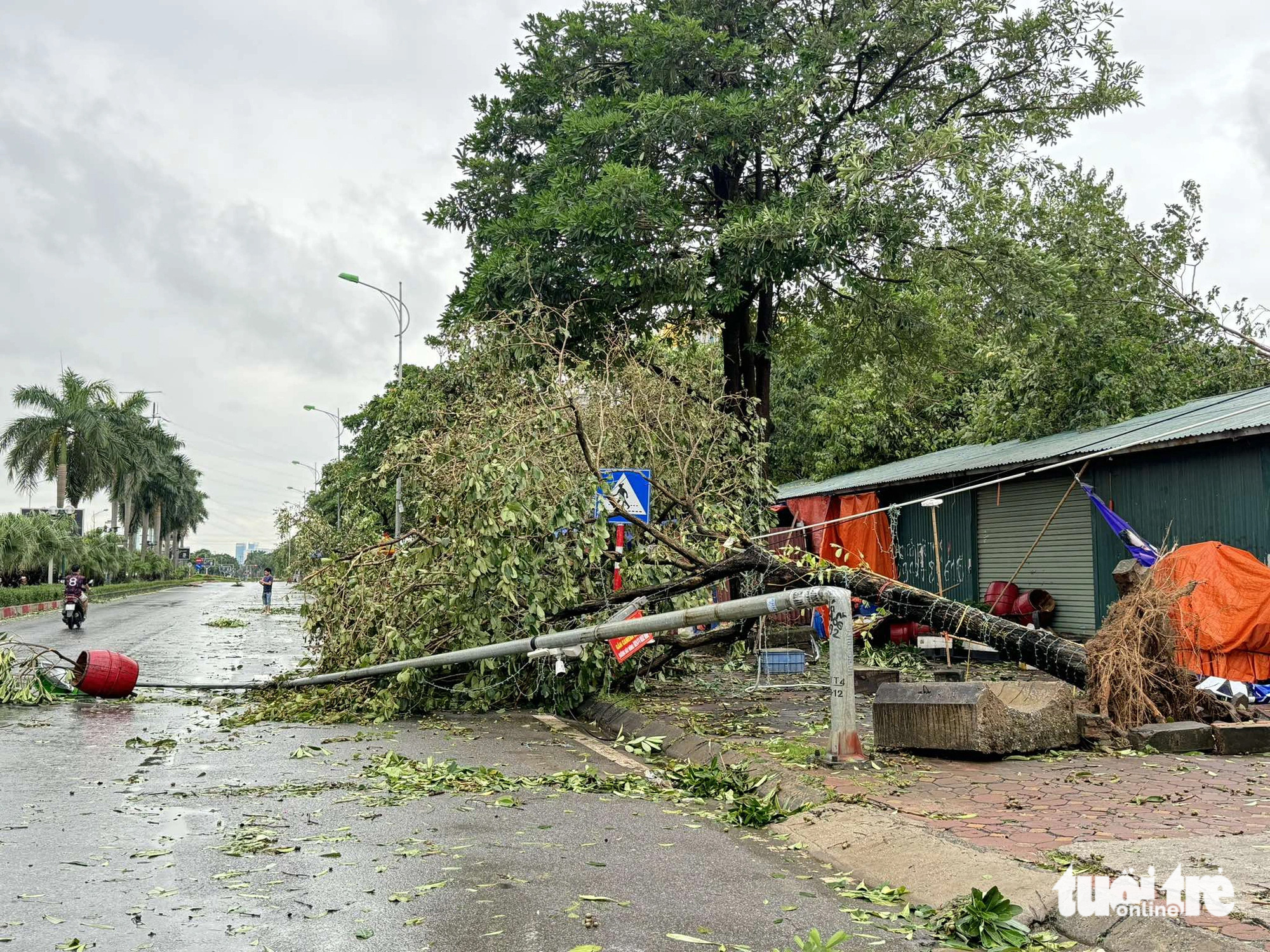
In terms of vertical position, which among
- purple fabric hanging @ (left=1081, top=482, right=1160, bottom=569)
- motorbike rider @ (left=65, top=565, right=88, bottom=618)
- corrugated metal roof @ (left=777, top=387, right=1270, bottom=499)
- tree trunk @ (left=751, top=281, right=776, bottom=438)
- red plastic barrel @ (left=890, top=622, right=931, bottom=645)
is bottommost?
red plastic barrel @ (left=890, top=622, right=931, bottom=645)

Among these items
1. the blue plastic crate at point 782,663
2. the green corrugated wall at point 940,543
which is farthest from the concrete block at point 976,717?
the green corrugated wall at point 940,543

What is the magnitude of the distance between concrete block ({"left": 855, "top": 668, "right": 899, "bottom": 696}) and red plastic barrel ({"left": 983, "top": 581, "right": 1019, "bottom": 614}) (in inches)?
241

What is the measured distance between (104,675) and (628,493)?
6.64 m

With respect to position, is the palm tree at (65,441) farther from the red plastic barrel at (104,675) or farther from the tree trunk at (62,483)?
the red plastic barrel at (104,675)

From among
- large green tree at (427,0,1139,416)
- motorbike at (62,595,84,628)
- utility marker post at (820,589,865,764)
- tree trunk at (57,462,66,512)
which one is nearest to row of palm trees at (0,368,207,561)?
tree trunk at (57,462,66,512)

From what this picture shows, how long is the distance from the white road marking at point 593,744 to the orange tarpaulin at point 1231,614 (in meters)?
6.49

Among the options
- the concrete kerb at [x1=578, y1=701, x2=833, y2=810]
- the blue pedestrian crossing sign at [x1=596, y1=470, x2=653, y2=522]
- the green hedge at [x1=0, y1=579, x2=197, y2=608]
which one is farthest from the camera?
the green hedge at [x1=0, y1=579, x2=197, y2=608]

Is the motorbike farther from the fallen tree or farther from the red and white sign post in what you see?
the red and white sign post

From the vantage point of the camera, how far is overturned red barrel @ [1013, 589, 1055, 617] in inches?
684

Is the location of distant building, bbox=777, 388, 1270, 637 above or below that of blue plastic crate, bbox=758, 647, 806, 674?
above

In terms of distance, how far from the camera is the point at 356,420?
1693 inches

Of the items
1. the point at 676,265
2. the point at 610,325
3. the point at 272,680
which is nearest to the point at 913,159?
the point at 676,265

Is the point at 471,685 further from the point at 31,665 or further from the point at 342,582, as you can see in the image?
the point at 31,665

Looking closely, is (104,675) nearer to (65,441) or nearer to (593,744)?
(593,744)
